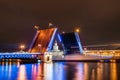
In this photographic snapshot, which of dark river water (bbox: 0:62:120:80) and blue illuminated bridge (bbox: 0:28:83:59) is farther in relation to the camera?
blue illuminated bridge (bbox: 0:28:83:59)

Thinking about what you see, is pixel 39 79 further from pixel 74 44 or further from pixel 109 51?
pixel 109 51

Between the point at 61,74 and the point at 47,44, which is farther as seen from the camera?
the point at 47,44

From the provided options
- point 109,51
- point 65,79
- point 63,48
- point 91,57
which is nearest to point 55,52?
point 63,48

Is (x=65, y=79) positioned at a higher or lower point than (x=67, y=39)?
lower

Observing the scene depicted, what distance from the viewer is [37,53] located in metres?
81.1

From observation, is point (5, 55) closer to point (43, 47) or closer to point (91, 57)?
point (43, 47)

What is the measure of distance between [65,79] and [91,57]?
51.3 m

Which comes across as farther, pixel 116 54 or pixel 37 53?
pixel 116 54

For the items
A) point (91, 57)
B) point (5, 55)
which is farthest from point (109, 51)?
point (5, 55)

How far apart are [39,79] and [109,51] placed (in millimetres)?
60435

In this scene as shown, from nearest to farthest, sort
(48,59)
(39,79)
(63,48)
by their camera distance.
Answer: (39,79)
(48,59)
(63,48)

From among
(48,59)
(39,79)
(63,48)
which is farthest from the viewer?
(63,48)

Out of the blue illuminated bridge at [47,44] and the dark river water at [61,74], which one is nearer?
the dark river water at [61,74]

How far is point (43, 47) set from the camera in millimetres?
81438
